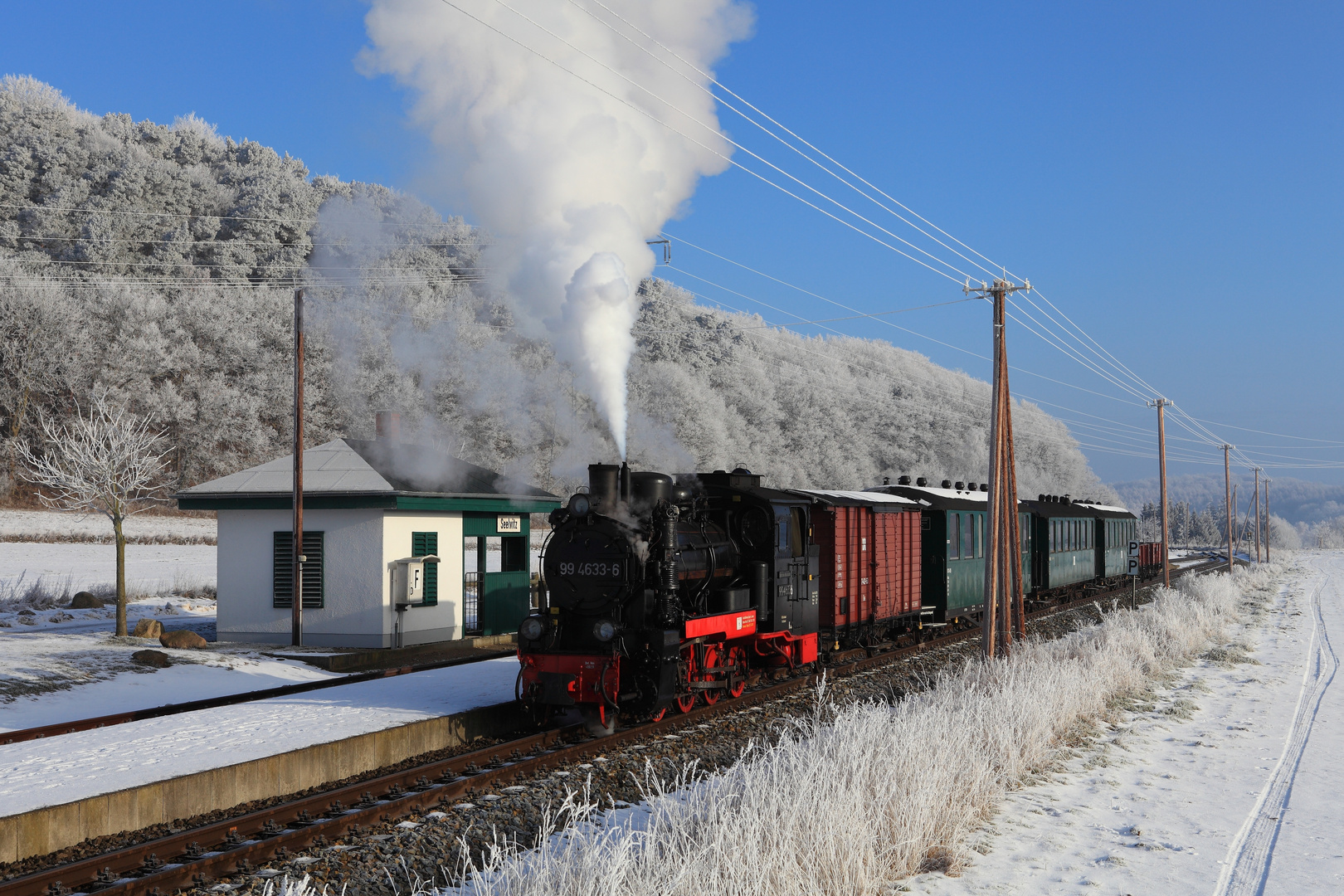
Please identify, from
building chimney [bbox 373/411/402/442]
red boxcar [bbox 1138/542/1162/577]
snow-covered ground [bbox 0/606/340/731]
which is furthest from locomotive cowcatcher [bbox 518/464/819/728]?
red boxcar [bbox 1138/542/1162/577]

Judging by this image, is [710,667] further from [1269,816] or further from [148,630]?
[148,630]

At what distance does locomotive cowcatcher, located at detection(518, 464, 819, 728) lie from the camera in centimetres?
1109

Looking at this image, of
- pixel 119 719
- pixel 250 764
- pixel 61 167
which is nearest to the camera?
pixel 250 764

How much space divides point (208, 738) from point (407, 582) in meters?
7.99

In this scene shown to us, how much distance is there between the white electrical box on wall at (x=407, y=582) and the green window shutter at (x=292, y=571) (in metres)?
1.43

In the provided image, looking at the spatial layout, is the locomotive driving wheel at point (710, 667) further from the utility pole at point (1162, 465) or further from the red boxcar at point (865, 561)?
the utility pole at point (1162, 465)

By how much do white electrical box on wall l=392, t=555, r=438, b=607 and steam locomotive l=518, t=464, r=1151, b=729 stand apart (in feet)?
21.2

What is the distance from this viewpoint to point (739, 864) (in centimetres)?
537

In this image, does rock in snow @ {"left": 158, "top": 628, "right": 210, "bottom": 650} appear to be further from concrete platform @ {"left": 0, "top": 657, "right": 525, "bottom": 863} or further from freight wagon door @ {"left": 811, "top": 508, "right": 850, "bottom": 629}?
freight wagon door @ {"left": 811, "top": 508, "right": 850, "bottom": 629}

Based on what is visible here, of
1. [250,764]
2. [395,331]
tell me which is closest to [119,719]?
[250,764]

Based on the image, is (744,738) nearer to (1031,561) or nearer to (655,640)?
(655,640)

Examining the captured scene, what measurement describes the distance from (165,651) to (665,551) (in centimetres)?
938

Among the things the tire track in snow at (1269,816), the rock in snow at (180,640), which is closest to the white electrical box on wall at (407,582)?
the rock in snow at (180,640)

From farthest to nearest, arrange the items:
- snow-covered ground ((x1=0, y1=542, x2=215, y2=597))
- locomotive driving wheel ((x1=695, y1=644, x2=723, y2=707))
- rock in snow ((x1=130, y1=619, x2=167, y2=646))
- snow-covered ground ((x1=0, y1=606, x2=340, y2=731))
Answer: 1. snow-covered ground ((x1=0, y1=542, x2=215, y2=597))
2. rock in snow ((x1=130, y1=619, x2=167, y2=646))
3. locomotive driving wheel ((x1=695, y1=644, x2=723, y2=707))
4. snow-covered ground ((x1=0, y1=606, x2=340, y2=731))
